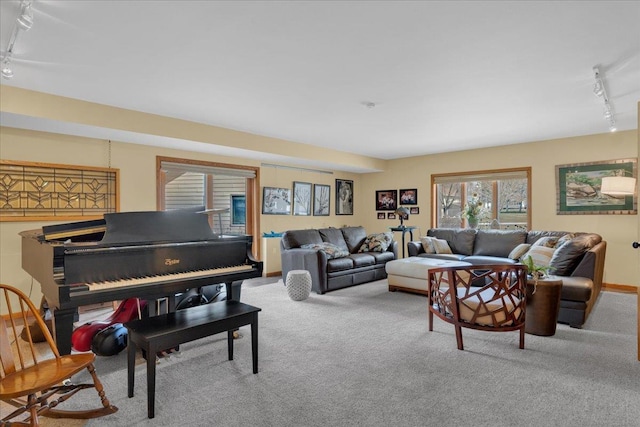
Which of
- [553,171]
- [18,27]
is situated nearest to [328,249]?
[553,171]

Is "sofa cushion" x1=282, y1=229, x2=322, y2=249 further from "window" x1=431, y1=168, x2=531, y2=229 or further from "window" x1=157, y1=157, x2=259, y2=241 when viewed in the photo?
"window" x1=431, y1=168, x2=531, y2=229

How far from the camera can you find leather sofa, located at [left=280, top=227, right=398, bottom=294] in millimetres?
5375

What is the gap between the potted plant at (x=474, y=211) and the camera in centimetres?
687

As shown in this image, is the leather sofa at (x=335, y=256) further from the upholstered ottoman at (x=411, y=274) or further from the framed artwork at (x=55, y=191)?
the framed artwork at (x=55, y=191)

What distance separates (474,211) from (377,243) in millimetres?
2007

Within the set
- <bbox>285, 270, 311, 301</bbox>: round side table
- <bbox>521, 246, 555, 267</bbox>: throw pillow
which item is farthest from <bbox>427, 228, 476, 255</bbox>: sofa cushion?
<bbox>285, 270, 311, 301</bbox>: round side table

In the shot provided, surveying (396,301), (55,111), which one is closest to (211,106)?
(55,111)

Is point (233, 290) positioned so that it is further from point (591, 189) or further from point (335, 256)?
point (591, 189)

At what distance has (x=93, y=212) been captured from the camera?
4656mm

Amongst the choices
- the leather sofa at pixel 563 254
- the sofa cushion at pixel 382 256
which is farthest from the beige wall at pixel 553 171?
the sofa cushion at pixel 382 256

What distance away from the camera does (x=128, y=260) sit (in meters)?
2.58

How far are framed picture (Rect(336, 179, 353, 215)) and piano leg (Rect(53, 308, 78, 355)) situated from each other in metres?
6.49

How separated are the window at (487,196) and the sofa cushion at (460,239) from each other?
0.81 meters

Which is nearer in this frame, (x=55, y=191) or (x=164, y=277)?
(x=164, y=277)
